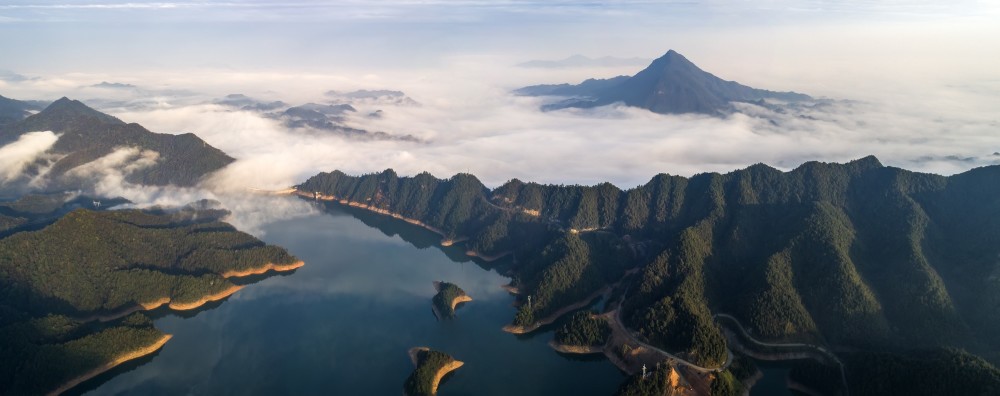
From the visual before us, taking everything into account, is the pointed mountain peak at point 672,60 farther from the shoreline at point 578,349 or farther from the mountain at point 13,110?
the mountain at point 13,110

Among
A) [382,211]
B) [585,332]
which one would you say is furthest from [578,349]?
[382,211]

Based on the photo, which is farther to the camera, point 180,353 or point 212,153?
point 212,153

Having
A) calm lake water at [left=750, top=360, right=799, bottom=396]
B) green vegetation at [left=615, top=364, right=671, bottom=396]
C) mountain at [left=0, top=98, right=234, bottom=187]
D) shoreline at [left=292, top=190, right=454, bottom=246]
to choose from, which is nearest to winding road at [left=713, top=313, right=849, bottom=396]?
calm lake water at [left=750, top=360, right=799, bottom=396]

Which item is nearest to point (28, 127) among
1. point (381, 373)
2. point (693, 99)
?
point (381, 373)

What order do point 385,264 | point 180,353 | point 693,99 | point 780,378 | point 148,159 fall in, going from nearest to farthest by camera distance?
point 780,378, point 180,353, point 385,264, point 148,159, point 693,99

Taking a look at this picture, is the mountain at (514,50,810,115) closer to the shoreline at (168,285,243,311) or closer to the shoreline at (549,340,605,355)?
the shoreline at (549,340,605,355)

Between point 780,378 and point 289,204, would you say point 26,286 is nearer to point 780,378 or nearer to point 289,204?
point 289,204

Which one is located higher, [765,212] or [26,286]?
[765,212]
